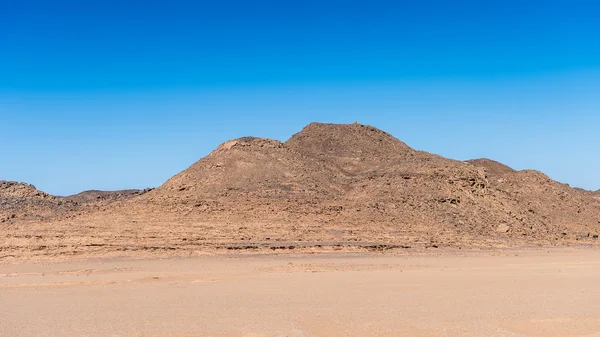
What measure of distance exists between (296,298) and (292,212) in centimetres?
1411

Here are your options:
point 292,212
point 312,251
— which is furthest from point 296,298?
point 292,212

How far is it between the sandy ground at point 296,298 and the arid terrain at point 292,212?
2.43 meters

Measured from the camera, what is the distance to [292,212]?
27.1 m

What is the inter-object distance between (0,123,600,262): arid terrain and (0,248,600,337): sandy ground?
243 cm

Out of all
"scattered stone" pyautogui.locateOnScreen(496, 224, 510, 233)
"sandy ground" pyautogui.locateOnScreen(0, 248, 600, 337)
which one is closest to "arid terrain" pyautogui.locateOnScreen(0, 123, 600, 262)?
"scattered stone" pyautogui.locateOnScreen(496, 224, 510, 233)

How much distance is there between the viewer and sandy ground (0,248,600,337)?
9992mm

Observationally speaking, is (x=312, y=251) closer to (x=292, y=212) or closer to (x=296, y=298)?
(x=292, y=212)

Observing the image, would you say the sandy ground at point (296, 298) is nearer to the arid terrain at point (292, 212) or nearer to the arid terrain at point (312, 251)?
the arid terrain at point (312, 251)

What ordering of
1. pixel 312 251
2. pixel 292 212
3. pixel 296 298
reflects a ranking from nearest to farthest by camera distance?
pixel 296 298 < pixel 312 251 < pixel 292 212

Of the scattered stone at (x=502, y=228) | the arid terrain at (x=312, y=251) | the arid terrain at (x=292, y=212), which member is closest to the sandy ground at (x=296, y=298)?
the arid terrain at (x=312, y=251)

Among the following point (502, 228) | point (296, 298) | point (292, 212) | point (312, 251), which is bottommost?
point (296, 298)

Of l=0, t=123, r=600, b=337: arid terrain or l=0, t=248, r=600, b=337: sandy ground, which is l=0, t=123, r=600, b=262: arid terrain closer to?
l=0, t=123, r=600, b=337: arid terrain

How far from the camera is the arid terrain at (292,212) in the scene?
915 inches

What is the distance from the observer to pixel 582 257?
2491cm
